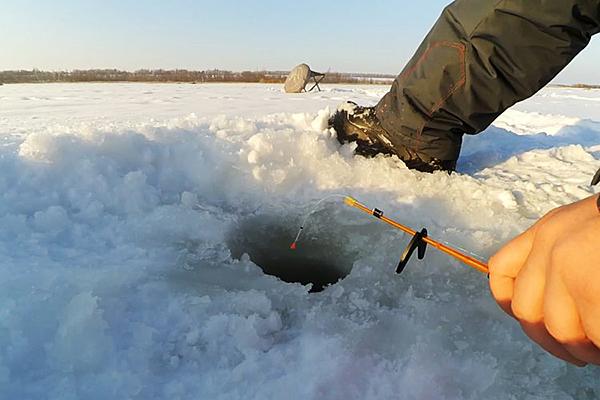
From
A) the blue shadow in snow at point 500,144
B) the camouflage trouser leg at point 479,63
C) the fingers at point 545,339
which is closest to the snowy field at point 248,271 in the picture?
the blue shadow in snow at point 500,144

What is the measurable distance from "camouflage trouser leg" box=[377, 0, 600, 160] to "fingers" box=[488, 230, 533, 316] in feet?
4.32

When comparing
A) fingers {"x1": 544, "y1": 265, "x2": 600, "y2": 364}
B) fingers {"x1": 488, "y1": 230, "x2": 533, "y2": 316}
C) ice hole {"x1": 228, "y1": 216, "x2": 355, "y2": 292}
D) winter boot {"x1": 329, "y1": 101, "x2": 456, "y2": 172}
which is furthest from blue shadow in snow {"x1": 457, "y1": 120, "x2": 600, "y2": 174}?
fingers {"x1": 544, "y1": 265, "x2": 600, "y2": 364}

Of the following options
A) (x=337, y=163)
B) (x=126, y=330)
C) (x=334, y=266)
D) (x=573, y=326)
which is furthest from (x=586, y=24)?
(x=126, y=330)

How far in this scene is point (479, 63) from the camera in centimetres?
169

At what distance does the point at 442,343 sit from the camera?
1056mm

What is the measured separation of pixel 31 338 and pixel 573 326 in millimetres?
1071

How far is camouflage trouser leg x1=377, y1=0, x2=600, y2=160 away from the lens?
1557mm

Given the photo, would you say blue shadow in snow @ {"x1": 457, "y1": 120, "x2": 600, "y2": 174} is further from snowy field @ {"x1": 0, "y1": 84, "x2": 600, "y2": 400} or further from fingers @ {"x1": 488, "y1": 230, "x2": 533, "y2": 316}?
fingers @ {"x1": 488, "y1": 230, "x2": 533, "y2": 316}

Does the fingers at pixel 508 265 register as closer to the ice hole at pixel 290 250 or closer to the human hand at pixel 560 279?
the human hand at pixel 560 279

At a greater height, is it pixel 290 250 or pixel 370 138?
pixel 370 138

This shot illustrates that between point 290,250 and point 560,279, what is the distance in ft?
4.29

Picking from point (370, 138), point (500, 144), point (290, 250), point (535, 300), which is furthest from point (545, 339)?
point (500, 144)

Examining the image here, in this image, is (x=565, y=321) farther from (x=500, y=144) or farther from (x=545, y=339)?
(x=500, y=144)

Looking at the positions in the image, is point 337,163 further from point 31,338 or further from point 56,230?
point 31,338
